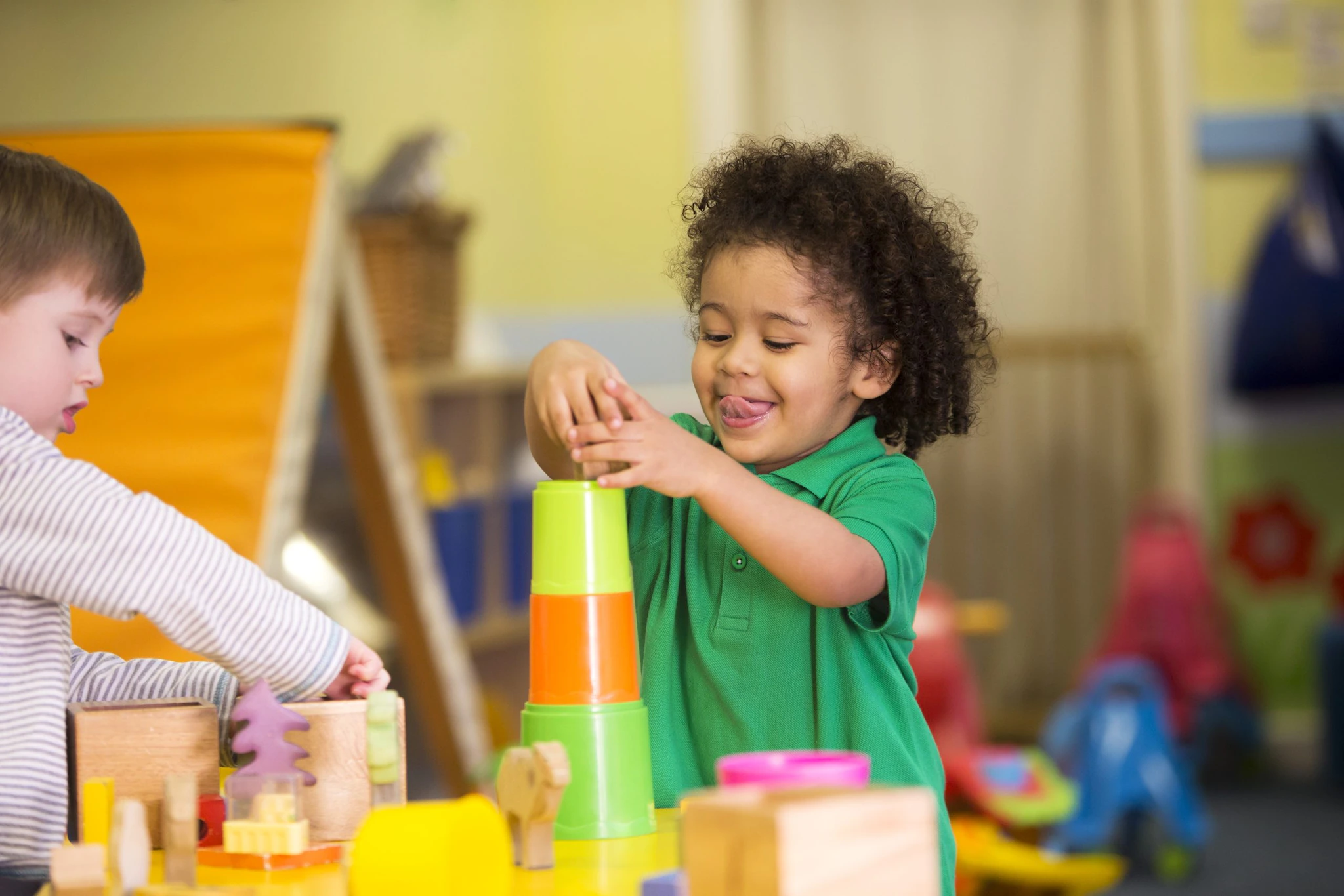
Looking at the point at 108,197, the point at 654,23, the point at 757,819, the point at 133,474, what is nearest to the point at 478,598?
the point at 133,474

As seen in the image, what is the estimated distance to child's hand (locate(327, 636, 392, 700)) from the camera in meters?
0.72

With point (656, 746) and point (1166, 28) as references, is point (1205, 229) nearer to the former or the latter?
point (1166, 28)

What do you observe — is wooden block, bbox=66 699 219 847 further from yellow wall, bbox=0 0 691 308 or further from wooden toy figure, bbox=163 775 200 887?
yellow wall, bbox=0 0 691 308

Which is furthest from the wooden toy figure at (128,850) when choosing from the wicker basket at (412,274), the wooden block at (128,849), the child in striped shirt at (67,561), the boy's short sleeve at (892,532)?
the wicker basket at (412,274)

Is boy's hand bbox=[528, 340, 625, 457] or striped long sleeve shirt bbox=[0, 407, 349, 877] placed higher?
boy's hand bbox=[528, 340, 625, 457]

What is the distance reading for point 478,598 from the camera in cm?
233

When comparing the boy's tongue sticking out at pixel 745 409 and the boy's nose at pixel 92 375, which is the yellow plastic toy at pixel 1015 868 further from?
the boy's nose at pixel 92 375

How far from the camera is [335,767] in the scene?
2.18 ft

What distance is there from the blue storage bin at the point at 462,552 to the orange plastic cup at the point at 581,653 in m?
1.48

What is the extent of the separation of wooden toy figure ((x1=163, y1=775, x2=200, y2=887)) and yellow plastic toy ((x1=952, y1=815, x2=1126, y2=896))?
1534 mm

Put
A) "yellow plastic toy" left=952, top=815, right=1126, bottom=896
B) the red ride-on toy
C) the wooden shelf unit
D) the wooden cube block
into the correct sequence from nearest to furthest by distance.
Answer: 1. the wooden cube block
2. "yellow plastic toy" left=952, top=815, right=1126, bottom=896
3. the red ride-on toy
4. the wooden shelf unit

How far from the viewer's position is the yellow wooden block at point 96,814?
603mm

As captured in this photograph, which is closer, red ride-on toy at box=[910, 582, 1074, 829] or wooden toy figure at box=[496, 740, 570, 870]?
wooden toy figure at box=[496, 740, 570, 870]

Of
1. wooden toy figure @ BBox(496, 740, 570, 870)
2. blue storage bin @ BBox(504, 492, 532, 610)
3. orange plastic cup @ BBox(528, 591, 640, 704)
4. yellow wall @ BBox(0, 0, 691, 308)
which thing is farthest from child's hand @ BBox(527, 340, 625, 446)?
yellow wall @ BBox(0, 0, 691, 308)
